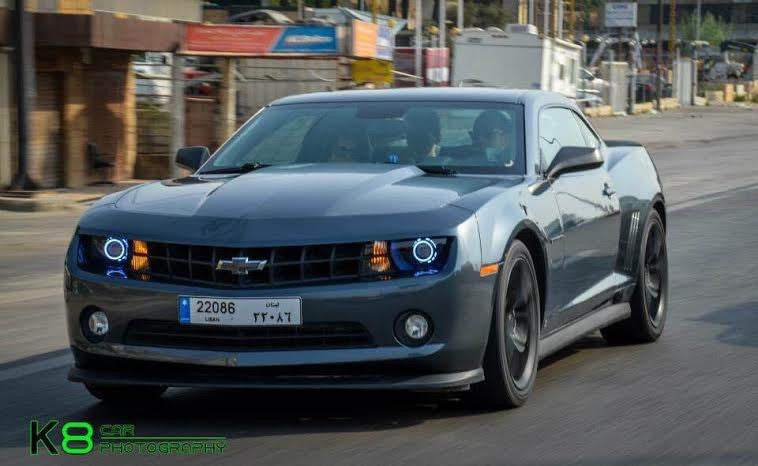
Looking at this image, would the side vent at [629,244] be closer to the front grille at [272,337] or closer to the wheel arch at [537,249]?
the wheel arch at [537,249]

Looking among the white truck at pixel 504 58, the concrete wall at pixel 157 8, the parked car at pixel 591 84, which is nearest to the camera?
the concrete wall at pixel 157 8

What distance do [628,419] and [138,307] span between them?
2082 mm

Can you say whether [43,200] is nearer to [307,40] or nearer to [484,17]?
[307,40]

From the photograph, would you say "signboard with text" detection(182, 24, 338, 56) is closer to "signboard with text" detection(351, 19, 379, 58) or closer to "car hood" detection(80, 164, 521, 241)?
"signboard with text" detection(351, 19, 379, 58)

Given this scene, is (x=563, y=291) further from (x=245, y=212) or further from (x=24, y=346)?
(x=24, y=346)

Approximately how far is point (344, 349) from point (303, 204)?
2.04ft

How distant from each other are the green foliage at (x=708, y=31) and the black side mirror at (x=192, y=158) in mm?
124706

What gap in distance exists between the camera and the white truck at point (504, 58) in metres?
49.9

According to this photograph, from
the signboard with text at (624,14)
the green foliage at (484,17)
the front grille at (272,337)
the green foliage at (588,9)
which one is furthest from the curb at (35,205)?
the green foliage at (588,9)

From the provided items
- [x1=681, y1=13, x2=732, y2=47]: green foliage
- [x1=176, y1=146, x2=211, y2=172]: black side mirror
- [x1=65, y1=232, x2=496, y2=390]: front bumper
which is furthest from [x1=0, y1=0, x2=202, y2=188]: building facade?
[x1=681, y1=13, x2=732, y2=47]: green foliage

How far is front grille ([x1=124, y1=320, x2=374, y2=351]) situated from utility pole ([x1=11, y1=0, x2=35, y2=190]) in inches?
663

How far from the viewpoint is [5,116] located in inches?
945

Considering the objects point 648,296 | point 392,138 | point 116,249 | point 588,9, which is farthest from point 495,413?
point 588,9

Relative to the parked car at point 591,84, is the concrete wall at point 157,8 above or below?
above
